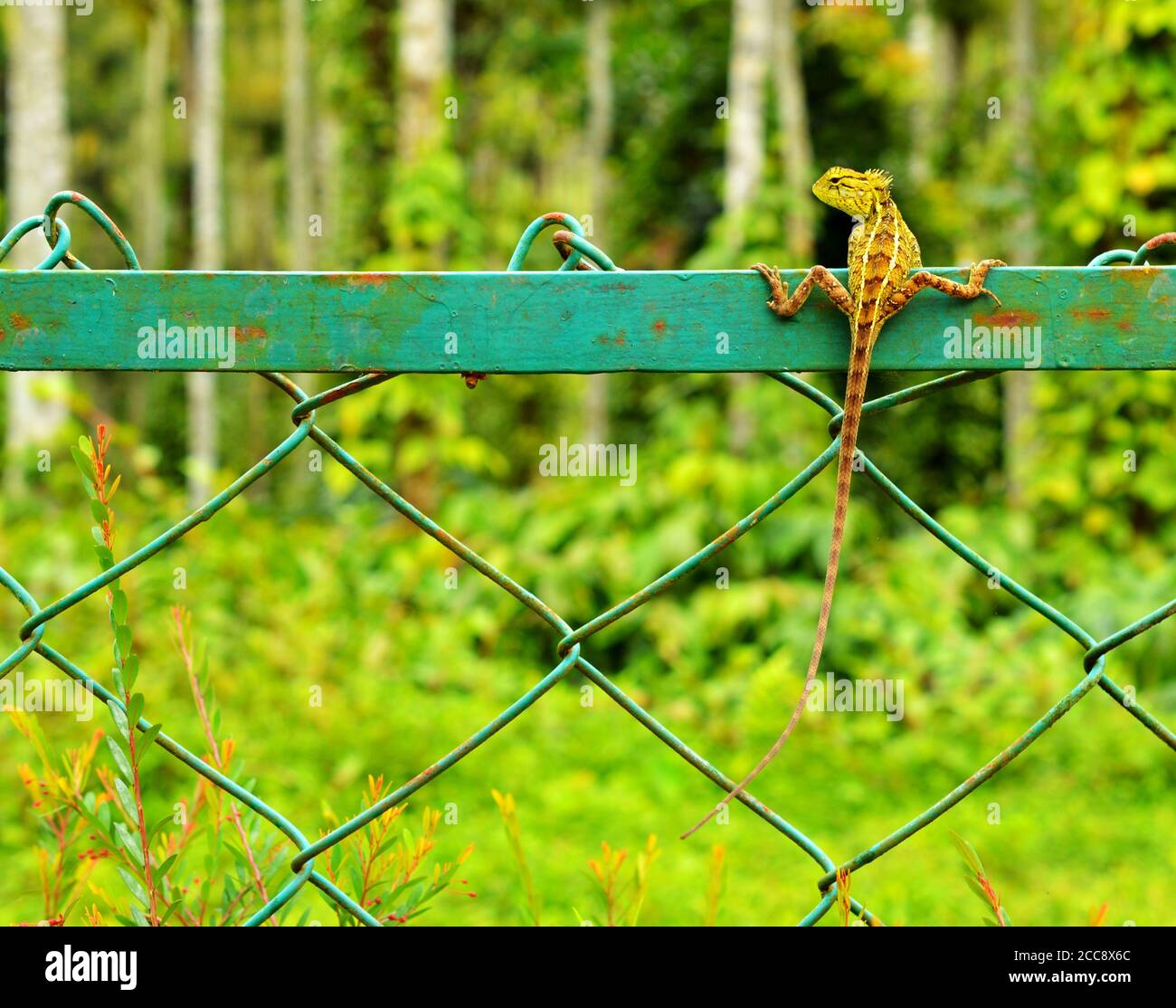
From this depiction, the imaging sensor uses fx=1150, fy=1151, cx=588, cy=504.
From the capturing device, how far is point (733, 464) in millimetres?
6055

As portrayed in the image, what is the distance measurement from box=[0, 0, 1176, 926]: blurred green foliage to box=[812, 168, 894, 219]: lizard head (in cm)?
208

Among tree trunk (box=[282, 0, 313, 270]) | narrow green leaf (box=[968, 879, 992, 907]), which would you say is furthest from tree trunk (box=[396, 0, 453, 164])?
tree trunk (box=[282, 0, 313, 270])

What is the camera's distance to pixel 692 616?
18.1ft

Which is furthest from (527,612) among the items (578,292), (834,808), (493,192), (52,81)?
(493,192)

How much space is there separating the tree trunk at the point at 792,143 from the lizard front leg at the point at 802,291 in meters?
5.61

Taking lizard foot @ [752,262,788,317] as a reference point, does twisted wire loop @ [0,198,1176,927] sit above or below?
below

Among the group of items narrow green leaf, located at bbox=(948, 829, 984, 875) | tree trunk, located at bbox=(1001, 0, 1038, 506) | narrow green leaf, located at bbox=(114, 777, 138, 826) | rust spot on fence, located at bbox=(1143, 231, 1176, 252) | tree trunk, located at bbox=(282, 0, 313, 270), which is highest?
tree trunk, located at bbox=(282, 0, 313, 270)

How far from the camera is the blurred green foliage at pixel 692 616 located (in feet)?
12.7

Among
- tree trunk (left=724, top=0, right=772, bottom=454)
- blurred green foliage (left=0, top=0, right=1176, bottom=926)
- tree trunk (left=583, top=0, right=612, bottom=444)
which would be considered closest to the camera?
blurred green foliage (left=0, top=0, right=1176, bottom=926)

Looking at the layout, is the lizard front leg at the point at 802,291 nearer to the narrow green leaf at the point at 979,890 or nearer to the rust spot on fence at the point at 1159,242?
the rust spot on fence at the point at 1159,242

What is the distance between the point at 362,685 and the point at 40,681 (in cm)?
130

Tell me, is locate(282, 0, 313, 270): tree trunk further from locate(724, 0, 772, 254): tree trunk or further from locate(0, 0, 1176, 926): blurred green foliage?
locate(724, 0, 772, 254): tree trunk

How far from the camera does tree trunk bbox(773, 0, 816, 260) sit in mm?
6723

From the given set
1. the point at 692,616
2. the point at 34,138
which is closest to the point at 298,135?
the point at 34,138
